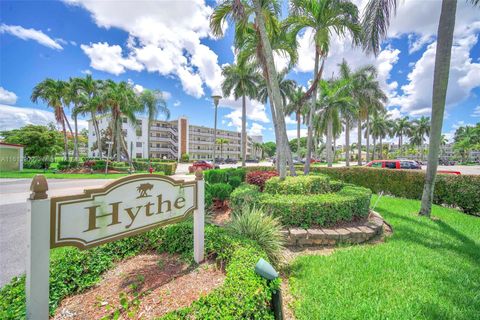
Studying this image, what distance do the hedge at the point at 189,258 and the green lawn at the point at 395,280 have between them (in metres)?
0.81

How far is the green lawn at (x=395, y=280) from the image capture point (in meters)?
2.27

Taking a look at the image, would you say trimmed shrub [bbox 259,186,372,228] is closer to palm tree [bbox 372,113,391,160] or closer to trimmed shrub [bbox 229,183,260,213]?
trimmed shrub [bbox 229,183,260,213]

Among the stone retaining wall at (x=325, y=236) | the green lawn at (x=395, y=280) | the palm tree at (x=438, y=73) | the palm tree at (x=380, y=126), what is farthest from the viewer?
the palm tree at (x=380, y=126)

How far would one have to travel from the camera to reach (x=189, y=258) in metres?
2.93

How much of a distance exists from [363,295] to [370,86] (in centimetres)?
2596

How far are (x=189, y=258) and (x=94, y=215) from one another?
1525 mm

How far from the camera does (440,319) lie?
83.4 inches

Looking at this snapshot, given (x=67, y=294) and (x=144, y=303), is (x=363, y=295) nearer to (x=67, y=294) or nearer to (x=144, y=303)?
(x=144, y=303)

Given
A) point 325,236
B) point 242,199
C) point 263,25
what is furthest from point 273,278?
point 263,25

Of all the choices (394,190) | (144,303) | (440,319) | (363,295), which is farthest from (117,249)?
(394,190)

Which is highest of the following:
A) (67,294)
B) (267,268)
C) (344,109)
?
(344,109)

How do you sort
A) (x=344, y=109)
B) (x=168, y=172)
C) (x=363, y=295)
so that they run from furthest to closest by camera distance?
(x=168, y=172), (x=344, y=109), (x=363, y=295)

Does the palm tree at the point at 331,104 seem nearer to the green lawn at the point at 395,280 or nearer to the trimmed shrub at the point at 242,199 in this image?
the trimmed shrub at the point at 242,199

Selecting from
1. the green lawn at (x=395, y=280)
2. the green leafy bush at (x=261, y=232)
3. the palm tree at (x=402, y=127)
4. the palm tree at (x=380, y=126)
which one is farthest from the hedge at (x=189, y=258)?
the palm tree at (x=402, y=127)
